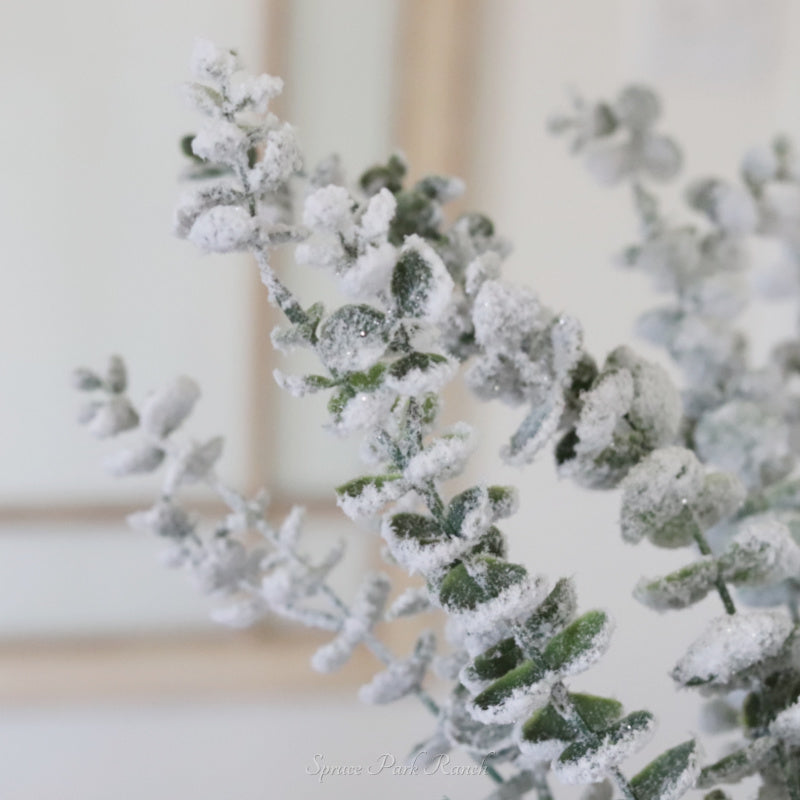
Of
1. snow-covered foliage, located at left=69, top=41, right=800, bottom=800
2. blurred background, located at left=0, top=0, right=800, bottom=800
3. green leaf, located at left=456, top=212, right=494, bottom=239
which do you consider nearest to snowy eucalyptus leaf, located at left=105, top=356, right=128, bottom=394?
snow-covered foliage, located at left=69, top=41, right=800, bottom=800

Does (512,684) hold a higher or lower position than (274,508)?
lower

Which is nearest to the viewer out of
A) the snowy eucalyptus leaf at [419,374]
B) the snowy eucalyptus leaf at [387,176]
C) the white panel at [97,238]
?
the snowy eucalyptus leaf at [419,374]

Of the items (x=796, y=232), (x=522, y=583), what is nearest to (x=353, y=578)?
(x=796, y=232)

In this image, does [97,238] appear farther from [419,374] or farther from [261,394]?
[419,374]

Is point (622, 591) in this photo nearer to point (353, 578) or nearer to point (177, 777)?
point (177, 777)

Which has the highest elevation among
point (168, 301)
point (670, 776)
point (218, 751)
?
point (168, 301)

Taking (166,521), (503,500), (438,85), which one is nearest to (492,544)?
(503,500)

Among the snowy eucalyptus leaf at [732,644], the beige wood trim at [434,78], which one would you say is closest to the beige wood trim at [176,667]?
the beige wood trim at [434,78]

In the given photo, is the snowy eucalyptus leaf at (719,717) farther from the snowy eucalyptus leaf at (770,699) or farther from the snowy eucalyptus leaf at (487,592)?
the snowy eucalyptus leaf at (487,592)
